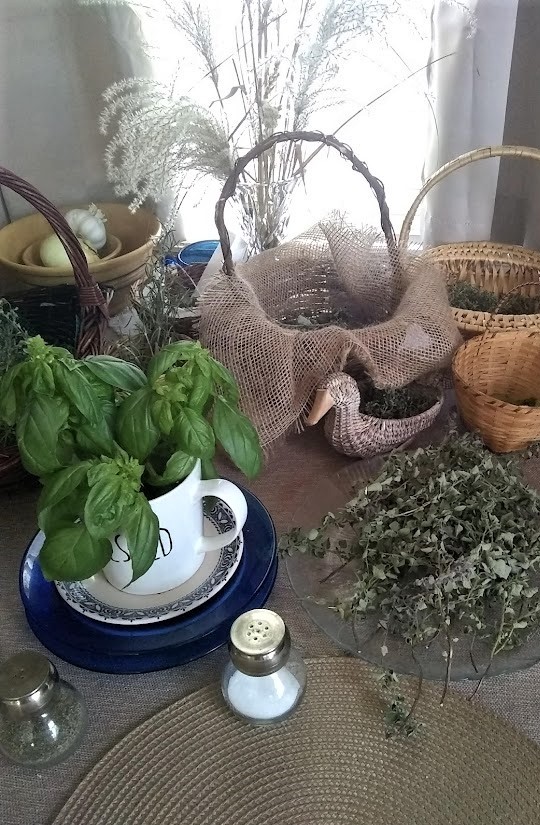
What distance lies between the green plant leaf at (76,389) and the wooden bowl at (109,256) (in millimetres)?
486

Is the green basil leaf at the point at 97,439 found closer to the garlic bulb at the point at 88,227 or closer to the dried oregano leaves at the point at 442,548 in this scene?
the dried oregano leaves at the point at 442,548

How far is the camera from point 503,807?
42cm

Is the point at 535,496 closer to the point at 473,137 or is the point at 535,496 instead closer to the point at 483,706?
the point at 483,706

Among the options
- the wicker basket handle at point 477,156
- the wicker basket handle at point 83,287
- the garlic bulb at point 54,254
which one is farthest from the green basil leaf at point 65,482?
the garlic bulb at point 54,254

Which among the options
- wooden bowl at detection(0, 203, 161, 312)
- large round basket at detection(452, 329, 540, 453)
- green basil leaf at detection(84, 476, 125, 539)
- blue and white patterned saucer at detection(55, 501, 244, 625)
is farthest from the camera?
wooden bowl at detection(0, 203, 161, 312)

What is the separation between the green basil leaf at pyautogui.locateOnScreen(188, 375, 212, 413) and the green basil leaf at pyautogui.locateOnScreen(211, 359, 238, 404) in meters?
0.02

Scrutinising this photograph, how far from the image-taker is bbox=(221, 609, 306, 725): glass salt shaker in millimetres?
424

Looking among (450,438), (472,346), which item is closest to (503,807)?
(450,438)

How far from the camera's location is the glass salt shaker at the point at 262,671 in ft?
1.39

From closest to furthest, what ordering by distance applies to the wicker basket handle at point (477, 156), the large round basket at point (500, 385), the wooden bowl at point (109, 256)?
1. the large round basket at point (500, 385)
2. the wicker basket handle at point (477, 156)
3. the wooden bowl at point (109, 256)

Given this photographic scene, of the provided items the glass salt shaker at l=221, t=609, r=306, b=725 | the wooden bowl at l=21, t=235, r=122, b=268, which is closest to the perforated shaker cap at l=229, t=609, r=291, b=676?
the glass salt shaker at l=221, t=609, r=306, b=725

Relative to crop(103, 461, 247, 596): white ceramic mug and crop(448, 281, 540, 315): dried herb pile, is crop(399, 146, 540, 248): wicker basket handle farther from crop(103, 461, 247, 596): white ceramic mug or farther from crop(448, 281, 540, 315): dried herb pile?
crop(103, 461, 247, 596): white ceramic mug

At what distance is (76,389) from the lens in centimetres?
42

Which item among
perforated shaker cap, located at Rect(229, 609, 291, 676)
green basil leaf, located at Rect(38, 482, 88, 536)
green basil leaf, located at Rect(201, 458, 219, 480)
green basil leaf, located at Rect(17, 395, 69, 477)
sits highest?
green basil leaf, located at Rect(17, 395, 69, 477)
